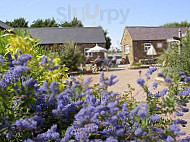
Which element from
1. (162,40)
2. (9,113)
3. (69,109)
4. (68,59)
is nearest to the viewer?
(9,113)

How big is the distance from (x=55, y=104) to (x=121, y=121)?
1.85ft

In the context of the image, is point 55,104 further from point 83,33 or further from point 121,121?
point 83,33

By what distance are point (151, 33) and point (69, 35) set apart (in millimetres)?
9785

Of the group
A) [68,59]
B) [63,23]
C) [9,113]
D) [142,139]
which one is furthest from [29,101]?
[63,23]

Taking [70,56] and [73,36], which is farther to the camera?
[73,36]

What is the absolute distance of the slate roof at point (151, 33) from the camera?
2841 cm

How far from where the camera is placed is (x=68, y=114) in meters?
2.06

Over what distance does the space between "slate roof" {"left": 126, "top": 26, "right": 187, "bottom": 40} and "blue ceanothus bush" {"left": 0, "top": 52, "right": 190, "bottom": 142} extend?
87.5 ft

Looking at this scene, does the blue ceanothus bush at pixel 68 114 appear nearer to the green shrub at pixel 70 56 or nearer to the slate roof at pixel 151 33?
the green shrub at pixel 70 56

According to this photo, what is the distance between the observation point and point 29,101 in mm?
1888

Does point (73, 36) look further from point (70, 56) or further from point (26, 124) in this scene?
point (26, 124)

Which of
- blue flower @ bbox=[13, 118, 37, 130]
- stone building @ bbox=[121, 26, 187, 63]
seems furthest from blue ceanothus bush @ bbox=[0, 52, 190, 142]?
stone building @ bbox=[121, 26, 187, 63]

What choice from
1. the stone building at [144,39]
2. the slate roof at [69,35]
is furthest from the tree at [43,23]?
the stone building at [144,39]

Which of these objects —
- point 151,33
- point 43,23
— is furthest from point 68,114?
point 43,23
